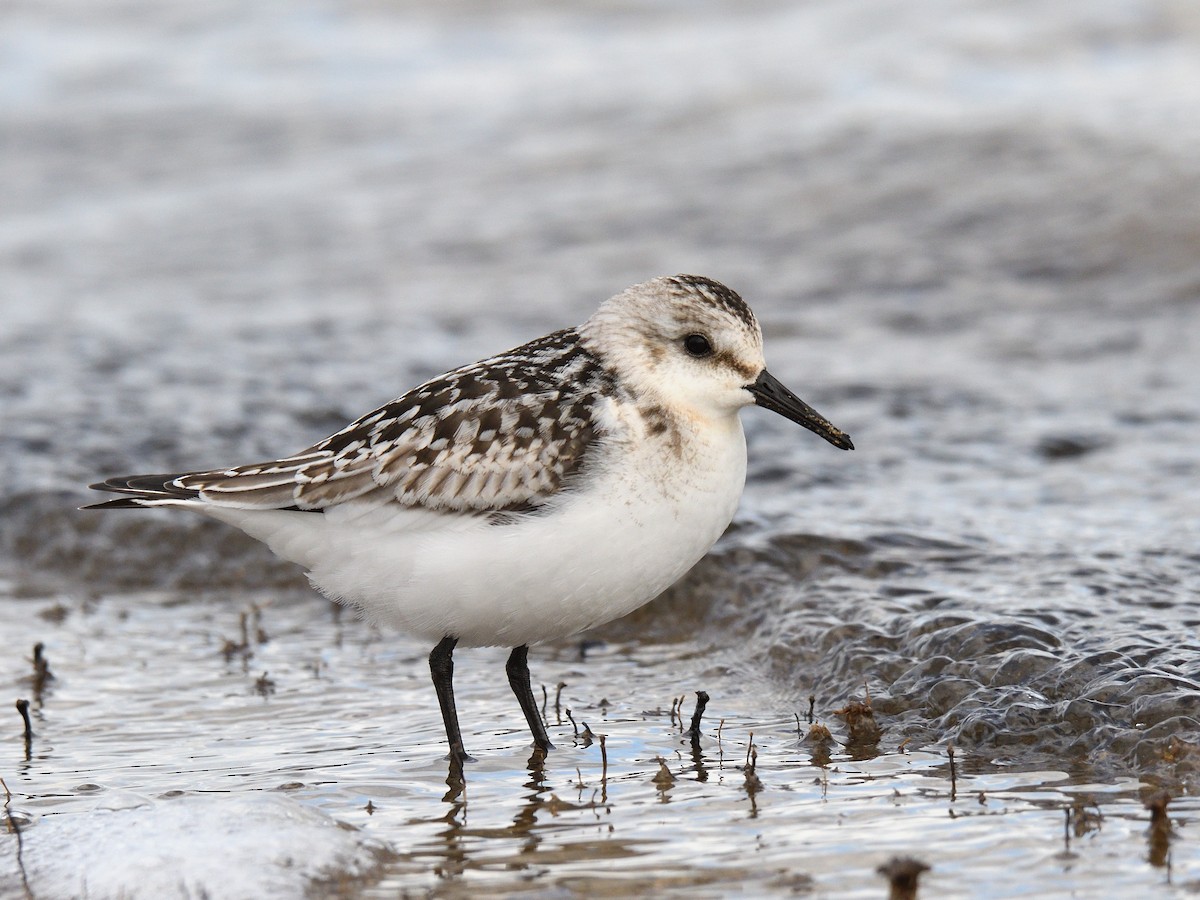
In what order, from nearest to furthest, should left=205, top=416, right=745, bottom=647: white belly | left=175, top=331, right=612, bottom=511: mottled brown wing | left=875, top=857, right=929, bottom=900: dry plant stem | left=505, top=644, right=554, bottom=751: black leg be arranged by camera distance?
left=875, top=857, right=929, bottom=900: dry plant stem → left=205, top=416, right=745, bottom=647: white belly → left=175, top=331, right=612, bottom=511: mottled brown wing → left=505, top=644, right=554, bottom=751: black leg

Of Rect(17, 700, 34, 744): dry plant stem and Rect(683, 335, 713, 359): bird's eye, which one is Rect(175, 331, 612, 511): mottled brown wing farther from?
Rect(17, 700, 34, 744): dry plant stem

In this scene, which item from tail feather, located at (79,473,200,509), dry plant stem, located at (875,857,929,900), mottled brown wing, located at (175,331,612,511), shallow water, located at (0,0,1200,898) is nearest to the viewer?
dry plant stem, located at (875,857,929,900)

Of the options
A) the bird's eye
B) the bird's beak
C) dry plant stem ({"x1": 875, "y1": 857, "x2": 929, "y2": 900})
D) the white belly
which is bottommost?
dry plant stem ({"x1": 875, "y1": 857, "x2": 929, "y2": 900})

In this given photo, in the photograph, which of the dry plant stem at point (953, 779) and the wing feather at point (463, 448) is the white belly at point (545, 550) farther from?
the dry plant stem at point (953, 779)

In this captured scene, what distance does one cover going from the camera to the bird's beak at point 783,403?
5.54m

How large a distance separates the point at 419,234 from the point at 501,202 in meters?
0.81

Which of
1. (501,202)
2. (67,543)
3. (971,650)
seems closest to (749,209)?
(501,202)

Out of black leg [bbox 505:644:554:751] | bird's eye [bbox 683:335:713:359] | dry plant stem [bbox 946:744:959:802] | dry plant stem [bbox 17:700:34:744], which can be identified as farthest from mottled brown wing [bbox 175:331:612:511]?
dry plant stem [bbox 946:744:959:802]

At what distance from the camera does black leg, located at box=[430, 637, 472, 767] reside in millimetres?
5500

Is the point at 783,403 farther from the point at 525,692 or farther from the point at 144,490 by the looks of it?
the point at 144,490

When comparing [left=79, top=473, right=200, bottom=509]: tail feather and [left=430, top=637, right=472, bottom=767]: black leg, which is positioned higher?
[left=79, top=473, right=200, bottom=509]: tail feather

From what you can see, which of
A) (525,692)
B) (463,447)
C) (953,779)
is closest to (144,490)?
(463,447)

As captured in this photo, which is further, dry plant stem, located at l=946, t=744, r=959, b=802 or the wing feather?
the wing feather

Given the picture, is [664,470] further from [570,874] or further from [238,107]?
[238,107]
